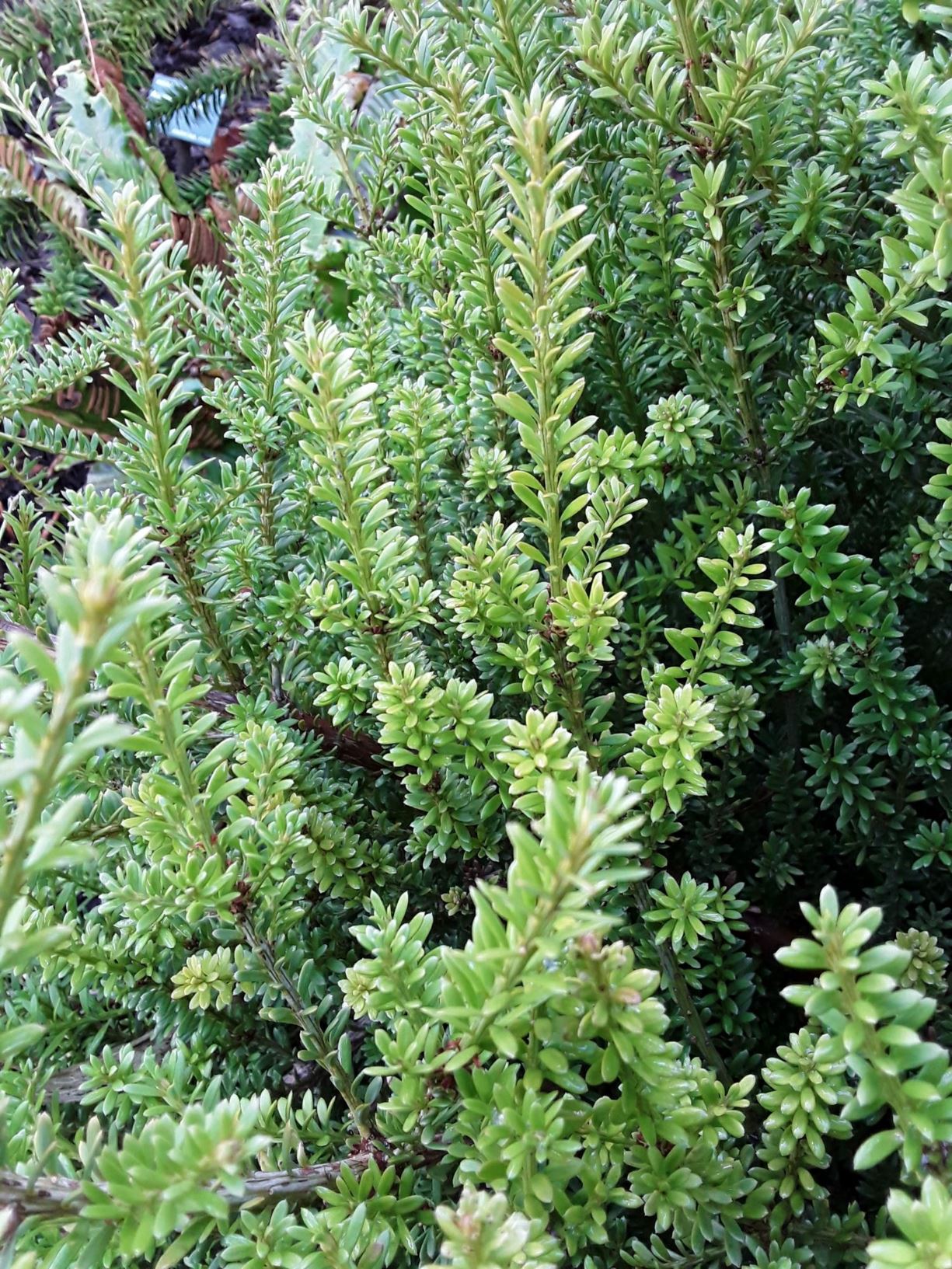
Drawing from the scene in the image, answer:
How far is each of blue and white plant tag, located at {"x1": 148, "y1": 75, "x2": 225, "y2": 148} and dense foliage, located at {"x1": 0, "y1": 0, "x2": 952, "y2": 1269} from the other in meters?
1.41

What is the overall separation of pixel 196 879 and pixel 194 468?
34 centimetres

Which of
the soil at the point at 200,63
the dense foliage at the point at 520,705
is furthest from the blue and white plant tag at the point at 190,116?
the dense foliage at the point at 520,705

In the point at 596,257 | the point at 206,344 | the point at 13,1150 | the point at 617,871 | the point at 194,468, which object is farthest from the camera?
the point at 206,344

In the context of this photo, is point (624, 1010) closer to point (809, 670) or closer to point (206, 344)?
point (809, 670)

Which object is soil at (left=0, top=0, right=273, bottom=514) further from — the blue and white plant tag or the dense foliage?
the dense foliage

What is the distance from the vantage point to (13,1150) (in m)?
0.53

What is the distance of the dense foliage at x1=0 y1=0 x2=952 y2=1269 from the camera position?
465 mm

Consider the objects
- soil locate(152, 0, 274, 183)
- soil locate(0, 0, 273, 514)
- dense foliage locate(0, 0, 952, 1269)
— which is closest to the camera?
dense foliage locate(0, 0, 952, 1269)

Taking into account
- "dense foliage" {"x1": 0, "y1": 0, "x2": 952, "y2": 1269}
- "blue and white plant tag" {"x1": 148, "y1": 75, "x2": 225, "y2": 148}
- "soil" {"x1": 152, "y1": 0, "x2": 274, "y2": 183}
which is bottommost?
"dense foliage" {"x1": 0, "y1": 0, "x2": 952, "y2": 1269}

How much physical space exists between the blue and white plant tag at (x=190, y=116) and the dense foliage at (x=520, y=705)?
1.41 meters

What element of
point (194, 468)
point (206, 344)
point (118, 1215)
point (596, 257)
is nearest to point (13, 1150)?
point (118, 1215)

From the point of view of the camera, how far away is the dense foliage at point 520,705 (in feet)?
1.53

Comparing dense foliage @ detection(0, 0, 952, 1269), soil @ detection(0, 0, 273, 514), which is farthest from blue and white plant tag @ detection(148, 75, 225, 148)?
dense foliage @ detection(0, 0, 952, 1269)

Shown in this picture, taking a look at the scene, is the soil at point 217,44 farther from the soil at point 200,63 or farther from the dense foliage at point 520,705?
the dense foliage at point 520,705
